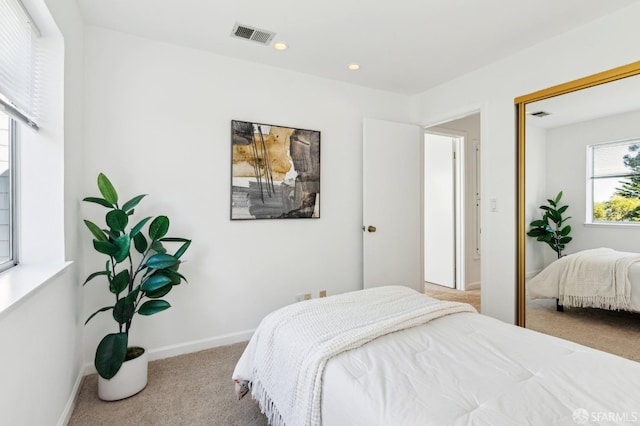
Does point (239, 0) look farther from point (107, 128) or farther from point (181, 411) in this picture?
point (181, 411)

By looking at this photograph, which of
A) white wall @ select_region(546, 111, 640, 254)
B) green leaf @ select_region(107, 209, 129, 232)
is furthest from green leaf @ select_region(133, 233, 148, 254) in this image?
white wall @ select_region(546, 111, 640, 254)

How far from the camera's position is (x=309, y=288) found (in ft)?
10.6

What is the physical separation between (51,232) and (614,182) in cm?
364

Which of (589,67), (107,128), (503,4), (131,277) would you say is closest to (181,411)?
(131,277)

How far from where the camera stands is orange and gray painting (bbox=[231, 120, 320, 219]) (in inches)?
113

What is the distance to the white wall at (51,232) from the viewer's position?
4.69ft

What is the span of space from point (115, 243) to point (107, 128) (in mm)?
953

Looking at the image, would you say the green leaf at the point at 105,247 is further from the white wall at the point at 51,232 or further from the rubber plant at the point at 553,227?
the rubber plant at the point at 553,227

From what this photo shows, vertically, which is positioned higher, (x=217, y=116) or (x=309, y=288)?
(x=217, y=116)

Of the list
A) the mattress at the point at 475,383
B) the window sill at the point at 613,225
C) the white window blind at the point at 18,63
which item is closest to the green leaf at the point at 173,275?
the white window blind at the point at 18,63

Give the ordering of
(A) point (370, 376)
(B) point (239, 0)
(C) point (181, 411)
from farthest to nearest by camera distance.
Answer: (B) point (239, 0) < (C) point (181, 411) < (A) point (370, 376)

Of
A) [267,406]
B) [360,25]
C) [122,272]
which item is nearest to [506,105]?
[360,25]

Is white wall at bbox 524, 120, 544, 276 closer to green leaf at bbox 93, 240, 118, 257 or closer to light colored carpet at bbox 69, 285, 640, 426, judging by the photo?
light colored carpet at bbox 69, 285, 640, 426

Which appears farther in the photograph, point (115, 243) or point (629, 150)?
point (629, 150)
